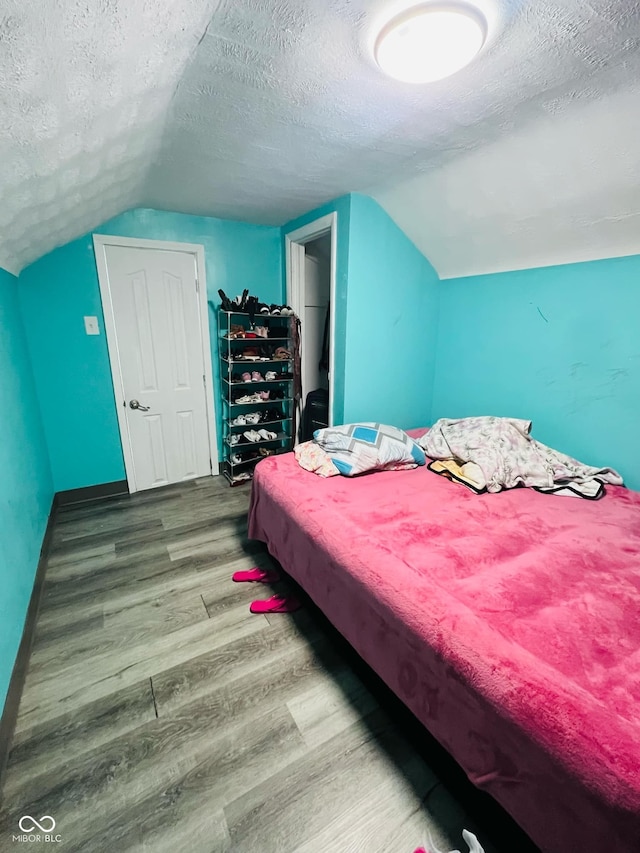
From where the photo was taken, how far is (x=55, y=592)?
1.88 metres

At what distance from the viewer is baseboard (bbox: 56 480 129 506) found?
9.00ft

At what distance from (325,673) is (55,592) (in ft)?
5.11

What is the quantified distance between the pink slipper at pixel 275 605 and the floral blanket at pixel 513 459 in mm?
1188

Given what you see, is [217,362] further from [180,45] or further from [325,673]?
[325,673]

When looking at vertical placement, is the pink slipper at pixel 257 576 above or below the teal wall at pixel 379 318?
below

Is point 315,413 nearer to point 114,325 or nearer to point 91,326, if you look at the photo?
point 114,325

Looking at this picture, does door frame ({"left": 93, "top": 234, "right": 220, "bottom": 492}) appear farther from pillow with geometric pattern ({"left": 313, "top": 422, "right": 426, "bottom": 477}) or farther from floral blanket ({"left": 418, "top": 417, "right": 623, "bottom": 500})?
floral blanket ({"left": 418, "top": 417, "right": 623, "bottom": 500})

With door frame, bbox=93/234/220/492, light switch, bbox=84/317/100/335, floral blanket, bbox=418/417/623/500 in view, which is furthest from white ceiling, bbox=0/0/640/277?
floral blanket, bbox=418/417/623/500

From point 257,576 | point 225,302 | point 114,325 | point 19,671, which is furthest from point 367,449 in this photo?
point 114,325

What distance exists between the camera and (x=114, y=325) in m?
2.67

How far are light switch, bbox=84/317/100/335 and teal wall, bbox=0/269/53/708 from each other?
384 millimetres

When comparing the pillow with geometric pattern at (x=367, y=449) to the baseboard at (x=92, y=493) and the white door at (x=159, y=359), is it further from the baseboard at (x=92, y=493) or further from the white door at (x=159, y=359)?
the baseboard at (x=92, y=493)

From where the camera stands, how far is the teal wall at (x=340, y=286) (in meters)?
2.44

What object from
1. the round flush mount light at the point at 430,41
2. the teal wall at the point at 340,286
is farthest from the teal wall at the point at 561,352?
the round flush mount light at the point at 430,41
